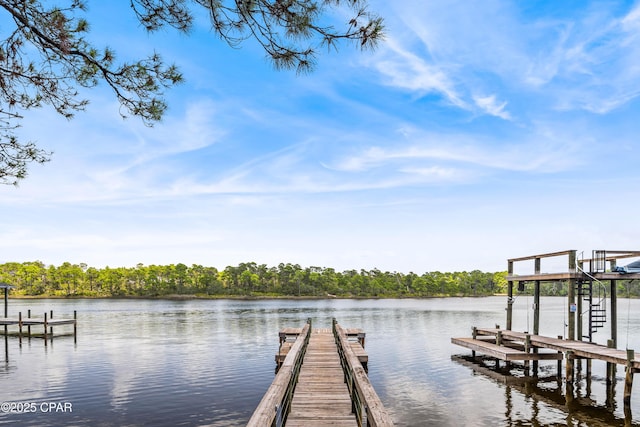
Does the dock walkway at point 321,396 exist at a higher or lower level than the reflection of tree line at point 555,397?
higher

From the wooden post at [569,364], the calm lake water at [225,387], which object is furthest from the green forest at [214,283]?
the wooden post at [569,364]

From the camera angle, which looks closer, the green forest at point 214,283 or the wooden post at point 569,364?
the wooden post at point 569,364

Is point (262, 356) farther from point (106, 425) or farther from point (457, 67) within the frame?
point (457, 67)

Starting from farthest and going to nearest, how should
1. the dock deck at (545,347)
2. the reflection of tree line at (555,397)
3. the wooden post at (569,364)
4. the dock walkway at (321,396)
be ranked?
1. the wooden post at (569,364)
2. the dock deck at (545,347)
3. the reflection of tree line at (555,397)
4. the dock walkway at (321,396)

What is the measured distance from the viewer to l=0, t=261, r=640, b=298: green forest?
5994 inches

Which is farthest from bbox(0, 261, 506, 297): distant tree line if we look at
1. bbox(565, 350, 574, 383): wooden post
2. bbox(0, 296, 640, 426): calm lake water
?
bbox(565, 350, 574, 383): wooden post

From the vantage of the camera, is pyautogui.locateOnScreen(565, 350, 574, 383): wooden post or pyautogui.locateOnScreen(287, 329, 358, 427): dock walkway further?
pyautogui.locateOnScreen(565, 350, 574, 383): wooden post

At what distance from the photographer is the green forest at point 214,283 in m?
152

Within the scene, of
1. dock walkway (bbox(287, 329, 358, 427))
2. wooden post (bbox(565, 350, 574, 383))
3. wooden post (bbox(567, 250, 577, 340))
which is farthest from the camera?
wooden post (bbox(567, 250, 577, 340))

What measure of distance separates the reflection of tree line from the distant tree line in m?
132

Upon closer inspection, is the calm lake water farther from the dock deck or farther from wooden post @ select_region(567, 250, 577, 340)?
wooden post @ select_region(567, 250, 577, 340)

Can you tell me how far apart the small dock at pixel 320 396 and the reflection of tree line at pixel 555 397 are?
606 centimetres

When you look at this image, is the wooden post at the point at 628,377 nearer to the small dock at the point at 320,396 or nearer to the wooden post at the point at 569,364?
the wooden post at the point at 569,364

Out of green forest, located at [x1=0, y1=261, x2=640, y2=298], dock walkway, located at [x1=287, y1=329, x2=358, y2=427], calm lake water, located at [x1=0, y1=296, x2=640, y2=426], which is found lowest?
green forest, located at [x1=0, y1=261, x2=640, y2=298]
